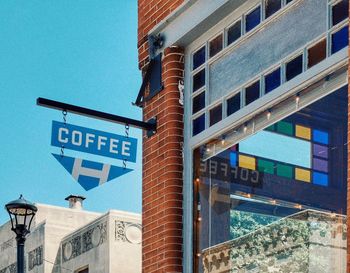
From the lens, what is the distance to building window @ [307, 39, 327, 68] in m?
9.23

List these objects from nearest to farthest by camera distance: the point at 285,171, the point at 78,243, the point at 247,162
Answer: the point at 285,171, the point at 247,162, the point at 78,243

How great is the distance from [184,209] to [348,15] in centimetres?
301

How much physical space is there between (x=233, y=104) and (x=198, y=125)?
2.07ft

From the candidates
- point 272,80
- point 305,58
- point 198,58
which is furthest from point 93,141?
point 305,58

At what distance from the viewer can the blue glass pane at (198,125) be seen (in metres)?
10.9

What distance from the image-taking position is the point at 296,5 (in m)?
9.77

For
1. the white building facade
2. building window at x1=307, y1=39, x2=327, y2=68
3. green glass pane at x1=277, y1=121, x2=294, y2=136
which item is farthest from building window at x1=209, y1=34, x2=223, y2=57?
the white building facade

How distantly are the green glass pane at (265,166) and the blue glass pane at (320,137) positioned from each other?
0.65 meters

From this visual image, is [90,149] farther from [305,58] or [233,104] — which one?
[305,58]

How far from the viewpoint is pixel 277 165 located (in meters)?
9.71

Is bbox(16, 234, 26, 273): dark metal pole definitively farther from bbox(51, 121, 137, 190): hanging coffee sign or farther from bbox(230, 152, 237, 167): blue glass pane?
bbox(230, 152, 237, 167): blue glass pane

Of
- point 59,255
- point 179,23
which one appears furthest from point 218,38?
point 59,255

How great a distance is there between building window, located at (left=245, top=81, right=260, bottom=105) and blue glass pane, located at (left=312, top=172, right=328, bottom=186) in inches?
47.2

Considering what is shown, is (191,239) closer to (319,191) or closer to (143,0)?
(319,191)
